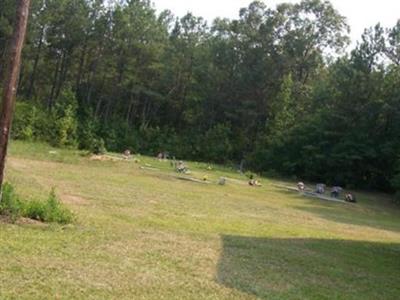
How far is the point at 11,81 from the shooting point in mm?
9273

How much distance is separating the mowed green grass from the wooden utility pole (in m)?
1.38

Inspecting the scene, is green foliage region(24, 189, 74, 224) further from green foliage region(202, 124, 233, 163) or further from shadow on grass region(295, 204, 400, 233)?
green foliage region(202, 124, 233, 163)

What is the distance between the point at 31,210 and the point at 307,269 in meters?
4.83

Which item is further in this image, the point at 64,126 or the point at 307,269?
the point at 64,126

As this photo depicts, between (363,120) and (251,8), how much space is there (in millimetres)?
18134

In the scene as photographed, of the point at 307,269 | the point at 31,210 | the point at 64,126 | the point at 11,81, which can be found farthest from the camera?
the point at 64,126

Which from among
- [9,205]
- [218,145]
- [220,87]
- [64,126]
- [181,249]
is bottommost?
[181,249]

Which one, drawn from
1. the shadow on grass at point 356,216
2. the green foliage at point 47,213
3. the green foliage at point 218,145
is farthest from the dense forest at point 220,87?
the green foliage at point 47,213

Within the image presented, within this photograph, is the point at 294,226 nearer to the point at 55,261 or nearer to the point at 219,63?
the point at 55,261

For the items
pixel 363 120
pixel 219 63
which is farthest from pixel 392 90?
pixel 219 63

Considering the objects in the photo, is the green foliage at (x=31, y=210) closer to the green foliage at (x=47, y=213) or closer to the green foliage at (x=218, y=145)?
the green foliage at (x=47, y=213)

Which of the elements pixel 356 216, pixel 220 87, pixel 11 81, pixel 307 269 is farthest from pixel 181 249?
pixel 220 87

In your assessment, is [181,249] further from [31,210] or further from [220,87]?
[220,87]

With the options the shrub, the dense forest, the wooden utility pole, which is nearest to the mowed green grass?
the shrub
